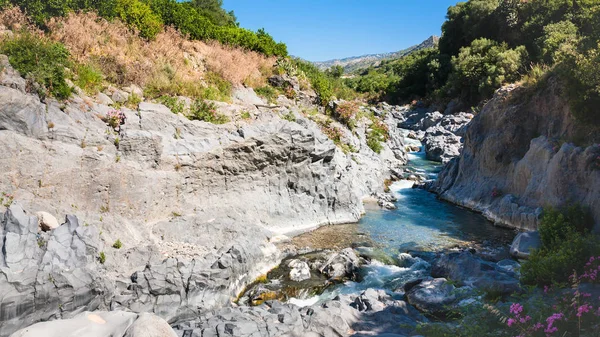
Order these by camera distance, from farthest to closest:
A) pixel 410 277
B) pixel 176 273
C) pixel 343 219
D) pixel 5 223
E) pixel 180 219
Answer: pixel 343 219 → pixel 180 219 → pixel 410 277 → pixel 176 273 → pixel 5 223

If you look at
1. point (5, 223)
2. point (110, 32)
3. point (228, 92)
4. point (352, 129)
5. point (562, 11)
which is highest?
point (562, 11)

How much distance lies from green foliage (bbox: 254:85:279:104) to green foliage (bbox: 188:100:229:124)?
5969mm

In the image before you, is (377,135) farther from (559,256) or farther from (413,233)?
(559,256)

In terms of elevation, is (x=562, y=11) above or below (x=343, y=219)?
above

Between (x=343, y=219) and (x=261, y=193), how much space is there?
13.9 ft

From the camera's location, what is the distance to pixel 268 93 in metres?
23.0

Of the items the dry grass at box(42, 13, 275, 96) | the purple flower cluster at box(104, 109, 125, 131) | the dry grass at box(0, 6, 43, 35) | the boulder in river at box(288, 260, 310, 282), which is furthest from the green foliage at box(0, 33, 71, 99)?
the boulder in river at box(288, 260, 310, 282)

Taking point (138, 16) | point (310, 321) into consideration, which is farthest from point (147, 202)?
point (138, 16)

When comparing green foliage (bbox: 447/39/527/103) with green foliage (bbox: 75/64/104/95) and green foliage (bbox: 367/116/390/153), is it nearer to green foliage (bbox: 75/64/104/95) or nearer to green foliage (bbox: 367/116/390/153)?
green foliage (bbox: 367/116/390/153)

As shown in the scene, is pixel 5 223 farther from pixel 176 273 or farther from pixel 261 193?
pixel 261 193

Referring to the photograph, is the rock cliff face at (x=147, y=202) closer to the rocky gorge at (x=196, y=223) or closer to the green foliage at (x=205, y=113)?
the rocky gorge at (x=196, y=223)

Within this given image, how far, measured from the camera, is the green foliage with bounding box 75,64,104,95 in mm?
14781

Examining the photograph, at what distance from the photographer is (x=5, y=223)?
9.14m

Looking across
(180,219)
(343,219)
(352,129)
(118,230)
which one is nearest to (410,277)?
(343,219)
